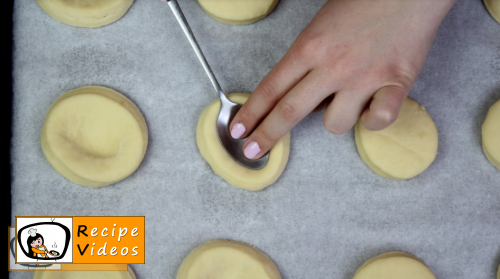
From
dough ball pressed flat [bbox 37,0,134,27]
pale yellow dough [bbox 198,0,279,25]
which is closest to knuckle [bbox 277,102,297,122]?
pale yellow dough [bbox 198,0,279,25]

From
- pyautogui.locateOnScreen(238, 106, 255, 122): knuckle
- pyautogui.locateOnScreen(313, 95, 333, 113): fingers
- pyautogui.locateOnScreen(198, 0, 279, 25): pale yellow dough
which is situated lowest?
pyautogui.locateOnScreen(313, 95, 333, 113): fingers

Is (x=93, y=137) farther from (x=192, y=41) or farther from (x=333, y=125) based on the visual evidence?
(x=333, y=125)

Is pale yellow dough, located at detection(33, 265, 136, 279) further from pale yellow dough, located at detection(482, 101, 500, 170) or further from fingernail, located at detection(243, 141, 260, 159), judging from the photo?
pale yellow dough, located at detection(482, 101, 500, 170)

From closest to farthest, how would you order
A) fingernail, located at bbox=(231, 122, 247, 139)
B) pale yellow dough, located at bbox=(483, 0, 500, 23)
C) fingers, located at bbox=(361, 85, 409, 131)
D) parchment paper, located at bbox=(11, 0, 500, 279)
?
1. fingers, located at bbox=(361, 85, 409, 131)
2. fingernail, located at bbox=(231, 122, 247, 139)
3. parchment paper, located at bbox=(11, 0, 500, 279)
4. pale yellow dough, located at bbox=(483, 0, 500, 23)

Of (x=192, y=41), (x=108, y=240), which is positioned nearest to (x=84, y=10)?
(x=192, y=41)

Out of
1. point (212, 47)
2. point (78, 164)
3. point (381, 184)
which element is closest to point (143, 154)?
point (78, 164)

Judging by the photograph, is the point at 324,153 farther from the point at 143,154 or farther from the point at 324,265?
the point at 143,154
